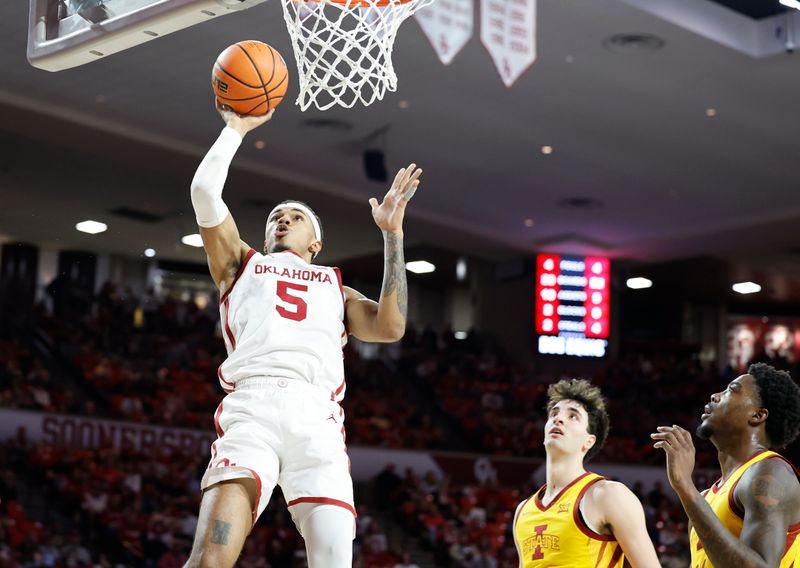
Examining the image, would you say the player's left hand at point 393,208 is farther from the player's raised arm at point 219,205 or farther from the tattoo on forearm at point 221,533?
the tattoo on forearm at point 221,533

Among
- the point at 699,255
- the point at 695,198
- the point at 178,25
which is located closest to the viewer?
the point at 178,25

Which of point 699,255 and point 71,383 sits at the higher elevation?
point 699,255

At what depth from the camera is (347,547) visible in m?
3.64

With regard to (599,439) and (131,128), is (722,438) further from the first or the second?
(131,128)

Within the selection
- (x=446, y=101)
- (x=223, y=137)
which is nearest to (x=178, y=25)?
(x=223, y=137)

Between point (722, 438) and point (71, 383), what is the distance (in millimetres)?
13053

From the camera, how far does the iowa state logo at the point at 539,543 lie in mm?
4383

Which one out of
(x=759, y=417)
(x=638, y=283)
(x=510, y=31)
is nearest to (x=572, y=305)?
(x=638, y=283)

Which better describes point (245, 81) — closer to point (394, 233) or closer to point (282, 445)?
point (394, 233)

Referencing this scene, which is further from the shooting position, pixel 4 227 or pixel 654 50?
pixel 4 227

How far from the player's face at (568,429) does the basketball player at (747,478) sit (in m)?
0.65

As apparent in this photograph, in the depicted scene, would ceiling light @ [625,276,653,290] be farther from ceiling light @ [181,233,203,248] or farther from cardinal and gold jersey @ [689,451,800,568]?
cardinal and gold jersey @ [689,451,800,568]

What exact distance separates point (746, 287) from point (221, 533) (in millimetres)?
20260

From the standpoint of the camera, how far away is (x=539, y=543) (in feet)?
14.5
